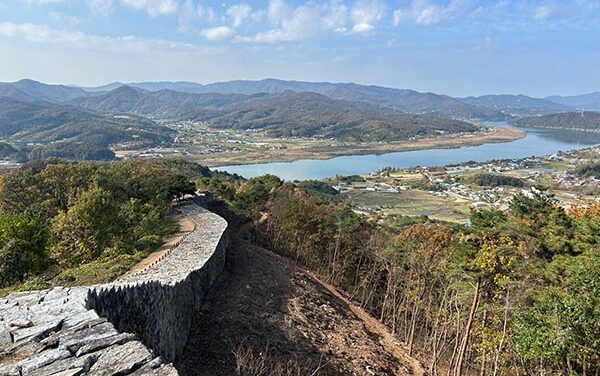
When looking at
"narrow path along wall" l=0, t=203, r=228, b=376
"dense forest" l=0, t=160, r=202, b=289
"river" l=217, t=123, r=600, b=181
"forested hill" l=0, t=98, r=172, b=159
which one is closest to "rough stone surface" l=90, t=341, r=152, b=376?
"narrow path along wall" l=0, t=203, r=228, b=376

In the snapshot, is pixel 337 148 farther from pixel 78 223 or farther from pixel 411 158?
pixel 78 223

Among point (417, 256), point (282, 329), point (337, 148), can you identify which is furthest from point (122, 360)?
point (337, 148)

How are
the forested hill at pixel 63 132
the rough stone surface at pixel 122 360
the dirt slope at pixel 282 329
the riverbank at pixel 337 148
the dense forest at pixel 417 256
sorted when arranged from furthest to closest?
the riverbank at pixel 337 148
the forested hill at pixel 63 132
the dirt slope at pixel 282 329
the dense forest at pixel 417 256
the rough stone surface at pixel 122 360

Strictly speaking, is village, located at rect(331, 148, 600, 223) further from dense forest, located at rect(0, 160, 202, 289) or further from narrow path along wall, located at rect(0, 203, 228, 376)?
narrow path along wall, located at rect(0, 203, 228, 376)

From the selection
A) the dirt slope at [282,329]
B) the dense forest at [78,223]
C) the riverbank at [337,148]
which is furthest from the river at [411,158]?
the dirt slope at [282,329]

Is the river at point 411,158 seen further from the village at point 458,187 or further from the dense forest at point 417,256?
the dense forest at point 417,256
